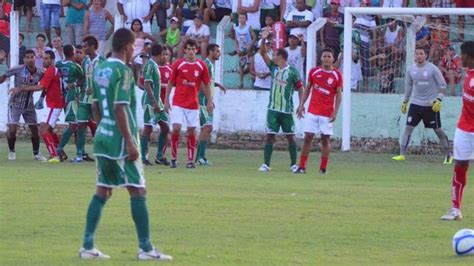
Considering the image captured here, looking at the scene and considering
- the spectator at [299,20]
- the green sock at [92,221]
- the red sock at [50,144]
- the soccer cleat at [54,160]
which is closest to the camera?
the green sock at [92,221]

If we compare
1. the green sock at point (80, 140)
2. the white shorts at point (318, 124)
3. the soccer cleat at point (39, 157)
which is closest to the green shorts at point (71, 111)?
the green sock at point (80, 140)

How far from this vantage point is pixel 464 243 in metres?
10.9

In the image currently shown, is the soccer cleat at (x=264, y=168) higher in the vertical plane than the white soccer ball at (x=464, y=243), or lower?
lower

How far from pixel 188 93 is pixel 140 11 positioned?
8.73 meters

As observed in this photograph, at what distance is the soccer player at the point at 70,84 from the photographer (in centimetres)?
2292

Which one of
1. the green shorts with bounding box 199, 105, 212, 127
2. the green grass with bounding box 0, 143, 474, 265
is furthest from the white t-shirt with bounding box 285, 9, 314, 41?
the green grass with bounding box 0, 143, 474, 265

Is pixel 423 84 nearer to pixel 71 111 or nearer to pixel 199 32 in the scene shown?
pixel 199 32

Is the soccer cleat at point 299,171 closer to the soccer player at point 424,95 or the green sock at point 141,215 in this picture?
the soccer player at point 424,95

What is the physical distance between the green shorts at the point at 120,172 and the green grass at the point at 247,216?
680 millimetres

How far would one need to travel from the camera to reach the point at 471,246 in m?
10.9

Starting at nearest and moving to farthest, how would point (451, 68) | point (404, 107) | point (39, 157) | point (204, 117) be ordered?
1. point (204, 117)
2. point (39, 157)
3. point (404, 107)
4. point (451, 68)

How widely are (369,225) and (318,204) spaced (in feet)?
7.52

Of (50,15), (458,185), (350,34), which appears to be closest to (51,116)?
(350,34)

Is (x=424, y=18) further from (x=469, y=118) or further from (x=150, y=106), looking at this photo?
(x=469, y=118)
